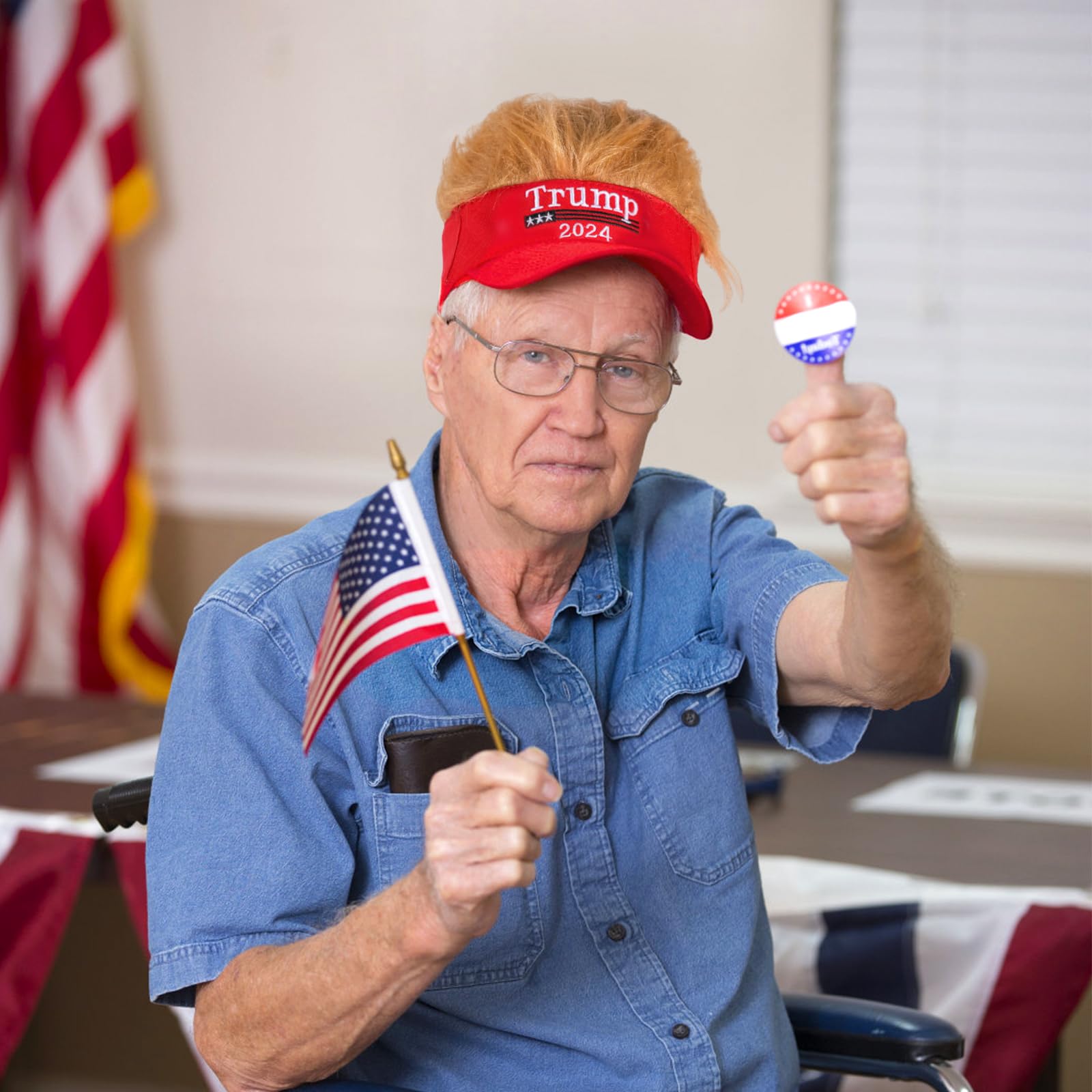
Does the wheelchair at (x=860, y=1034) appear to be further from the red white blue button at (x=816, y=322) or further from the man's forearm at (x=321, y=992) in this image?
the red white blue button at (x=816, y=322)

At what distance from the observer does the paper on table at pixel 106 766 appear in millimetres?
2062

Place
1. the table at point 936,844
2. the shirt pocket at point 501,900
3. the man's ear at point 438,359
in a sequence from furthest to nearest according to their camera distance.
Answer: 1. the table at point 936,844
2. the man's ear at point 438,359
3. the shirt pocket at point 501,900

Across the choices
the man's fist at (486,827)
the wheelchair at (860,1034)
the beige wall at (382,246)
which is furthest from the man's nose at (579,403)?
the beige wall at (382,246)

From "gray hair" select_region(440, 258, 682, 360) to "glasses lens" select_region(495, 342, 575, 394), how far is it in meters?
0.04

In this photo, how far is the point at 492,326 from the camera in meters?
1.21

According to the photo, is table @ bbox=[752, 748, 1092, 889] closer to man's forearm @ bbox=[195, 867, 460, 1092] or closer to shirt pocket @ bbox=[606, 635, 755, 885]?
shirt pocket @ bbox=[606, 635, 755, 885]

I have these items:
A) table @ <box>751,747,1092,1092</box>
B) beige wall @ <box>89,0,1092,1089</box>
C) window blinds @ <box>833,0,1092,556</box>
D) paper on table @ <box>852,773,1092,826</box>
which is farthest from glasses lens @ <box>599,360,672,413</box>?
window blinds @ <box>833,0,1092,556</box>

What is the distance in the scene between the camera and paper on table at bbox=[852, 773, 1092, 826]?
2.00 meters

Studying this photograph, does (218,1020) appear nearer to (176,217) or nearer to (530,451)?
(530,451)

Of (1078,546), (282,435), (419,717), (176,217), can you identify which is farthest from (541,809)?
(176,217)

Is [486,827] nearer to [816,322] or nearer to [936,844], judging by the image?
[816,322]

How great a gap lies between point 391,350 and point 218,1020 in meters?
2.44

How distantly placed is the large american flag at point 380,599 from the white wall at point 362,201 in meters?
2.16

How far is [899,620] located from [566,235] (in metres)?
0.40
